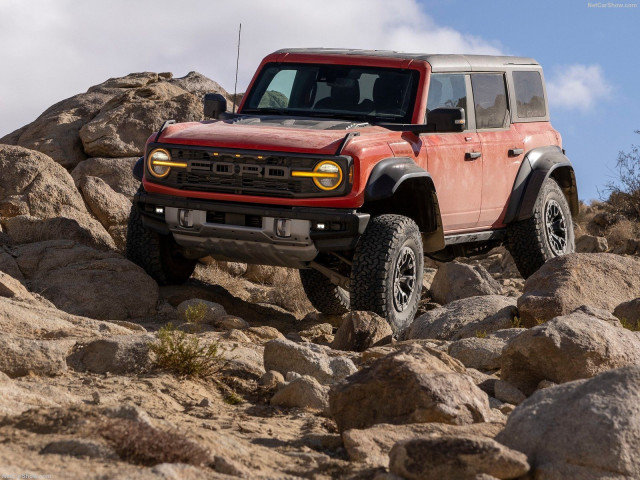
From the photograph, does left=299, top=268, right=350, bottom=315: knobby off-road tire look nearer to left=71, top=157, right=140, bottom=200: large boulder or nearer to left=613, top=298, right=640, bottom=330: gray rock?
left=613, top=298, right=640, bottom=330: gray rock

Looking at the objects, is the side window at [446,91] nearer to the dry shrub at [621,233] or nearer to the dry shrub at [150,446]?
the dry shrub at [150,446]

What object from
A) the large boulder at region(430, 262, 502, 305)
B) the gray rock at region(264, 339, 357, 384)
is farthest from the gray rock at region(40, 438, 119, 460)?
the large boulder at region(430, 262, 502, 305)

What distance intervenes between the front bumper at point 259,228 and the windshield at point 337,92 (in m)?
1.40

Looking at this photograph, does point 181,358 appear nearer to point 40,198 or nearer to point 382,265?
point 382,265

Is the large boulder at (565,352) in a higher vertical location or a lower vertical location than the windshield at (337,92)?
lower

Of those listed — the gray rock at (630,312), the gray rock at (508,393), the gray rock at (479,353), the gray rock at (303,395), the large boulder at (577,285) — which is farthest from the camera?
the gray rock at (630,312)

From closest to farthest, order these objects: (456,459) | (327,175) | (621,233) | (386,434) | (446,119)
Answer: (456,459) < (386,434) < (327,175) < (446,119) < (621,233)

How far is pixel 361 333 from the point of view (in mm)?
8430

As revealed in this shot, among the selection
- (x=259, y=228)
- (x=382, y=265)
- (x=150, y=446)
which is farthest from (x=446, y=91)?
(x=150, y=446)

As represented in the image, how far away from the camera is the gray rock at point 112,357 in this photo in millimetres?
6383

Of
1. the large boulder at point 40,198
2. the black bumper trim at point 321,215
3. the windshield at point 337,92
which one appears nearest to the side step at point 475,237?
the windshield at point 337,92

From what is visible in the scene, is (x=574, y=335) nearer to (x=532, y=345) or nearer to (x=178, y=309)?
(x=532, y=345)

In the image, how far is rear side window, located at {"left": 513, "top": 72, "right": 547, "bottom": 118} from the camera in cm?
1192

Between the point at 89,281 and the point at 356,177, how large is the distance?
264 centimetres
